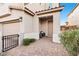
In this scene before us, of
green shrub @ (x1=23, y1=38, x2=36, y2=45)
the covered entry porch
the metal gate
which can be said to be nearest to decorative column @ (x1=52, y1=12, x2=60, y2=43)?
the covered entry porch

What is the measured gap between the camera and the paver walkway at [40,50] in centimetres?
265

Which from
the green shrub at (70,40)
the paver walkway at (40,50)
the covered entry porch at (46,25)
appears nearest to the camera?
the green shrub at (70,40)

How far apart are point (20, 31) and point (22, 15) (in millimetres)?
375

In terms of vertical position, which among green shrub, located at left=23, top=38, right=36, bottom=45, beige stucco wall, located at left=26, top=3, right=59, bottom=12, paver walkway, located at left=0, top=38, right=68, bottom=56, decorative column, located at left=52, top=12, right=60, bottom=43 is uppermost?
beige stucco wall, located at left=26, top=3, right=59, bottom=12

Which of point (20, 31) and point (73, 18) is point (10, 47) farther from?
point (73, 18)

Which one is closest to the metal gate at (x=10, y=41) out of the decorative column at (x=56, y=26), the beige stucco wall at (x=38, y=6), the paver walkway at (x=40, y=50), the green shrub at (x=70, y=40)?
the paver walkway at (x=40, y=50)

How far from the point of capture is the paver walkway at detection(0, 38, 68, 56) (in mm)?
2646

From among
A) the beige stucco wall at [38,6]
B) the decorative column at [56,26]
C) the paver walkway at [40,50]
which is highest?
the beige stucco wall at [38,6]

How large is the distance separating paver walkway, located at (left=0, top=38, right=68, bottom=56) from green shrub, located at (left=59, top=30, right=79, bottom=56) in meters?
0.12

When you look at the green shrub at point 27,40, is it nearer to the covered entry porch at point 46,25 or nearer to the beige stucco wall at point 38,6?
the covered entry porch at point 46,25

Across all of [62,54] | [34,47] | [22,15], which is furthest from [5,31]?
[62,54]

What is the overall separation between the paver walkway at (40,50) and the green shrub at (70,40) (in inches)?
4.8

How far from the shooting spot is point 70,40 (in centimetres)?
249

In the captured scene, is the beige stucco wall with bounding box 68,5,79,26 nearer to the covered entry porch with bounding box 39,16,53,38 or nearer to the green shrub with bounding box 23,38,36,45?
the covered entry porch with bounding box 39,16,53,38
